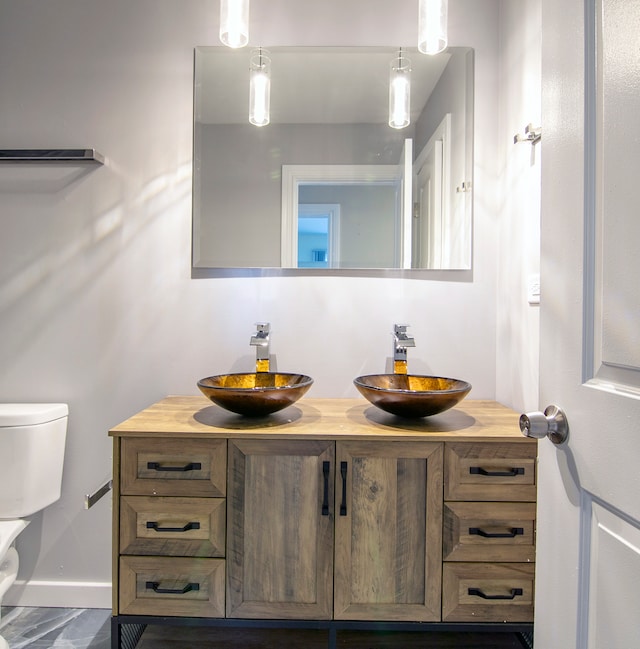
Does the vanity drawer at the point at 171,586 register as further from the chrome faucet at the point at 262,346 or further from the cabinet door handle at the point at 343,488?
the chrome faucet at the point at 262,346

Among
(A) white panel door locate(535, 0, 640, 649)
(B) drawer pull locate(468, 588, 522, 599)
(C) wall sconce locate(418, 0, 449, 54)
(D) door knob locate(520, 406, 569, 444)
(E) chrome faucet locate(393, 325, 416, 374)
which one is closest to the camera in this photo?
(A) white panel door locate(535, 0, 640, 649)

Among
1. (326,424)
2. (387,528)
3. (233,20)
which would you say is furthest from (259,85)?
(387,528)

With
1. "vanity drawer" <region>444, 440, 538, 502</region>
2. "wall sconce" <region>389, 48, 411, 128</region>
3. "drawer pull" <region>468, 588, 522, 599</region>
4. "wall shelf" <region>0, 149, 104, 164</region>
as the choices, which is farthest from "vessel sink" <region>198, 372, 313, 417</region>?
"wall sconce" <region>389, 48, 411, 128</region>

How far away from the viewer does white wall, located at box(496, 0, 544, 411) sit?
4.64ft

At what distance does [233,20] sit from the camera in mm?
1358

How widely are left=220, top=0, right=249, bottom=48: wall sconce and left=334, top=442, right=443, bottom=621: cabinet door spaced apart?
1.33 metres

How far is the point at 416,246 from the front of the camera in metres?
1.69

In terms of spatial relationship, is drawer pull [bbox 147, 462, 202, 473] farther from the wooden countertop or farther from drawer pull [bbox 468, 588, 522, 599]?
drawer pull [bbox 468, 588, 522, 599]

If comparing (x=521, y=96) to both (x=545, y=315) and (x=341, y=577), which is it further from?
(x=341, y=577)

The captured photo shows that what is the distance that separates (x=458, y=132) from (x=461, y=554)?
4.87 feet

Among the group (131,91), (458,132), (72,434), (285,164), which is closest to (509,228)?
(458,132)

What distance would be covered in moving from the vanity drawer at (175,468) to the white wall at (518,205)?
40.3 inches

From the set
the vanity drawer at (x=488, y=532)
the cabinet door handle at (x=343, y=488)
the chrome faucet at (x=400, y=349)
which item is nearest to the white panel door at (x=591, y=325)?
the vanity drawer at (x=488, y=532)

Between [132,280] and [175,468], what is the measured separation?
0.82 meters
